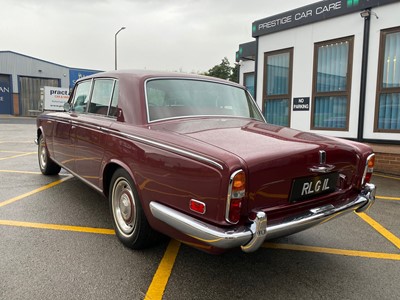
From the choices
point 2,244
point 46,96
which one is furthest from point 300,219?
point 46,96

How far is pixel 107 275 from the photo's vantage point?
2760 mm

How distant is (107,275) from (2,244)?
1.29 meters

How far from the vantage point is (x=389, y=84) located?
7492mm

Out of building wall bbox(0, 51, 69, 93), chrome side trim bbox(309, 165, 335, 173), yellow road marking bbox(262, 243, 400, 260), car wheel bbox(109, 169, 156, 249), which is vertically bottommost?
yellow road marking bbox(262, 243, 400, 260)

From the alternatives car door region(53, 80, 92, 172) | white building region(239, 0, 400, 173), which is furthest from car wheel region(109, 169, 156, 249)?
white building region(239, 0, 400, 173)

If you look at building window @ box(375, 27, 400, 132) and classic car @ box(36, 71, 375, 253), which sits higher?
building window @ box(375, 27, 400, 132)

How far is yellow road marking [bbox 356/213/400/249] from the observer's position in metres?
3.63

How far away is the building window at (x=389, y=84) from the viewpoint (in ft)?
24.2

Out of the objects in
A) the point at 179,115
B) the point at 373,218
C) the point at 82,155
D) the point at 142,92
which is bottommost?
the point at 373,218

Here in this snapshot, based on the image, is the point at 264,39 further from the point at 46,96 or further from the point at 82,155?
the point at 46,96

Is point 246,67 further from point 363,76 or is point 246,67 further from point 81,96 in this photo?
point 81,96

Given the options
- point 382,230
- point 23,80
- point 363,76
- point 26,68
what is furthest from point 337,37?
point 23,80

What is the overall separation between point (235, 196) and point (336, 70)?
24.0 ft

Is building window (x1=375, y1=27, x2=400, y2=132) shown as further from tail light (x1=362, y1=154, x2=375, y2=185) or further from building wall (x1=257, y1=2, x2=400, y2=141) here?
tail light (x1=362, y1=154, x2=375, y2=185)
